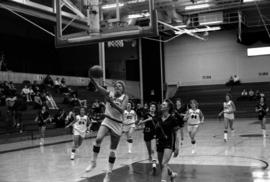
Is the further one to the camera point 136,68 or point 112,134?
point 136,68

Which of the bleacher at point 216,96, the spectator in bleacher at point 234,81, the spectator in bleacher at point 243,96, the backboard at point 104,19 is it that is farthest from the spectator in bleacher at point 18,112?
the spectator in bleacher at point 234,81

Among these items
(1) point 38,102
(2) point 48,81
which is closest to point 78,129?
(1) point 38,102

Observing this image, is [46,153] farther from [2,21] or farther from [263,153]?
[2,21]

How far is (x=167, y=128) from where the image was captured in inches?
255

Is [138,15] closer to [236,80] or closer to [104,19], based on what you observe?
[104,19]

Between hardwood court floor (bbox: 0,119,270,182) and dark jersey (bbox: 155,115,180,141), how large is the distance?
1443mm

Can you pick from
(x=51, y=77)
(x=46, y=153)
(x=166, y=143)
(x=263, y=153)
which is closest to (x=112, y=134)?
(x=166, y=143)

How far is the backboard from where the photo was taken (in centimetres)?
940

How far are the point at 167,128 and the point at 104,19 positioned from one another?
428 cm

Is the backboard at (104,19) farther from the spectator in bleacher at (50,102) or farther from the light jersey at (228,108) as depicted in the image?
the spectator in bleacher at (50,102)

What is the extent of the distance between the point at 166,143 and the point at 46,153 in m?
7.47

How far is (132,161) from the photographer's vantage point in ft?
33.7

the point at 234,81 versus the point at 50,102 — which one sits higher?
the point at 234,81

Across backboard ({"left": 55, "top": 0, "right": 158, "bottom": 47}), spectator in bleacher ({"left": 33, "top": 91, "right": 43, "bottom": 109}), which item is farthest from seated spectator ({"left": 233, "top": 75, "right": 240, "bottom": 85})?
backboard ({"left": 55, "top": 0, "right": 158, "bottom": 47})
